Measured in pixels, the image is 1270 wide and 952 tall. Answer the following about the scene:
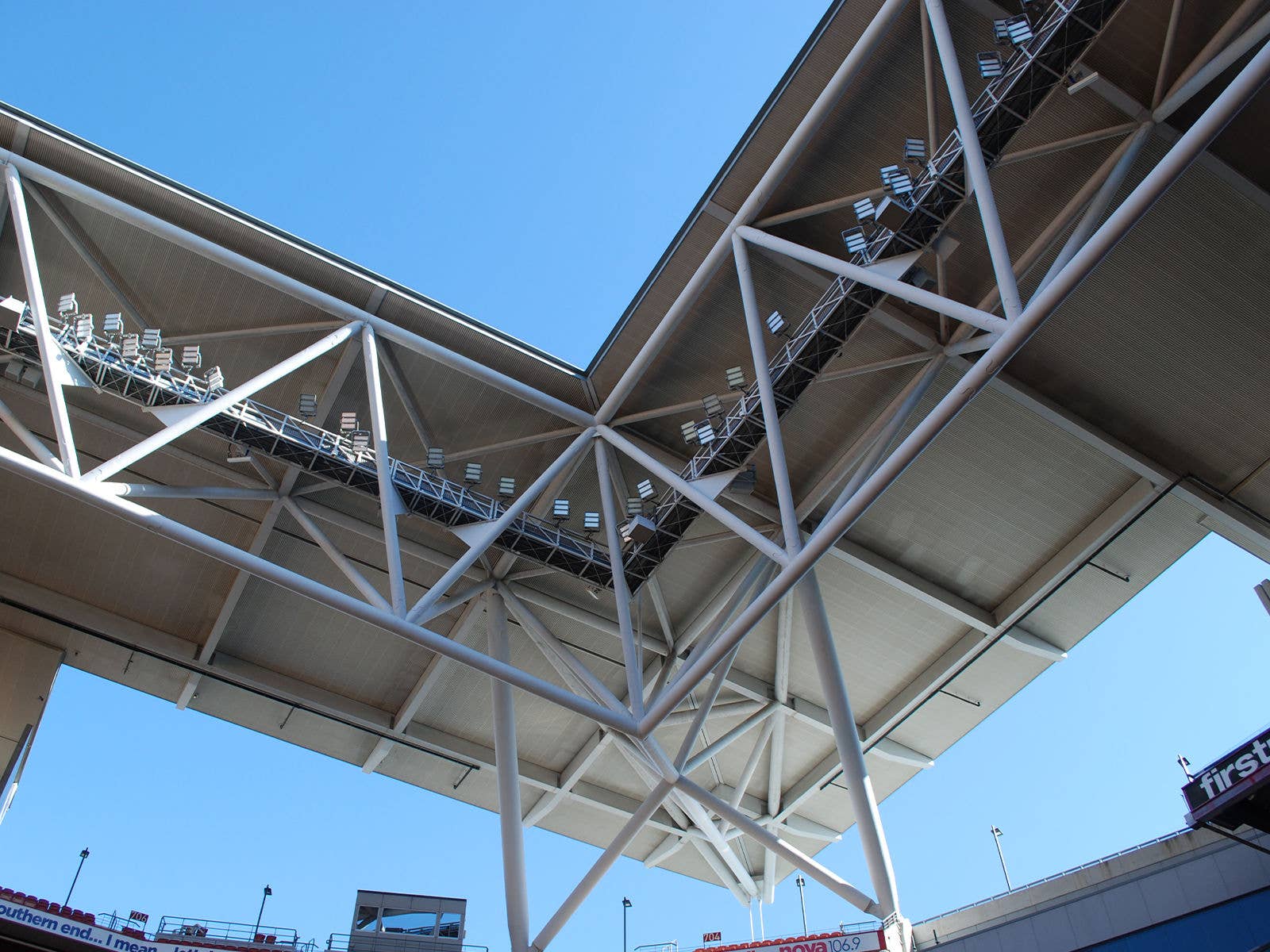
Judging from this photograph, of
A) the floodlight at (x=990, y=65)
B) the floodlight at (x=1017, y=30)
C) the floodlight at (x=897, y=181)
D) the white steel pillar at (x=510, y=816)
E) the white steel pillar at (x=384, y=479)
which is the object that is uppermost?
the floodlight at (x=990, y=65)

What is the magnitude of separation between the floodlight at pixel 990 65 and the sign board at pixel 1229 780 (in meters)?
13.7

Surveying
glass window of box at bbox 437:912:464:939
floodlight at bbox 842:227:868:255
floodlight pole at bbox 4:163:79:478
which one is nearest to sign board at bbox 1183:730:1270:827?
floodlight at bbox 842:227:868:255

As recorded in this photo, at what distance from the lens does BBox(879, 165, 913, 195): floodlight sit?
878 inches

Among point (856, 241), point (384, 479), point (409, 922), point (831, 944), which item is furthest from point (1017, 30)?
point (409, 922)

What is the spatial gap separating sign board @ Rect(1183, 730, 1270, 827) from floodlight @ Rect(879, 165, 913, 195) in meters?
12.6

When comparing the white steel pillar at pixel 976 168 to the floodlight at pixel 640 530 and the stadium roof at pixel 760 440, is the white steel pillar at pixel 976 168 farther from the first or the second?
the floodlight at pixel 640 530

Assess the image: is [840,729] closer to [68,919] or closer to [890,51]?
[890,51]

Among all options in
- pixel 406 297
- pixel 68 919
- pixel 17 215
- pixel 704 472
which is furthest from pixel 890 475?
pixel 68 919

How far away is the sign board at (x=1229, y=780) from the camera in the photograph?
18.4 metres

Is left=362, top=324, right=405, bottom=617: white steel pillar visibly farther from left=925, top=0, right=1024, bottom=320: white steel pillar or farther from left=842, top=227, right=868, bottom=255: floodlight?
left=925, top=0, right=1024, bottom=320: white steel pillar

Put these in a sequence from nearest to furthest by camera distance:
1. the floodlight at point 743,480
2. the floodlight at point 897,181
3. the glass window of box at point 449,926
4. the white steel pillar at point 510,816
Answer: the floodlight at point 897,181 → the white steel pillar at point 510,816 → the floodlight at point 743,480 → the glass window of box at point 449,926

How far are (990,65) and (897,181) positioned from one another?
2851 millimetres

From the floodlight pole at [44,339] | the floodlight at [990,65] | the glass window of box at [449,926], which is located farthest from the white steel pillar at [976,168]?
the glass window of box at [449,926]

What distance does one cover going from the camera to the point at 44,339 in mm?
21422
